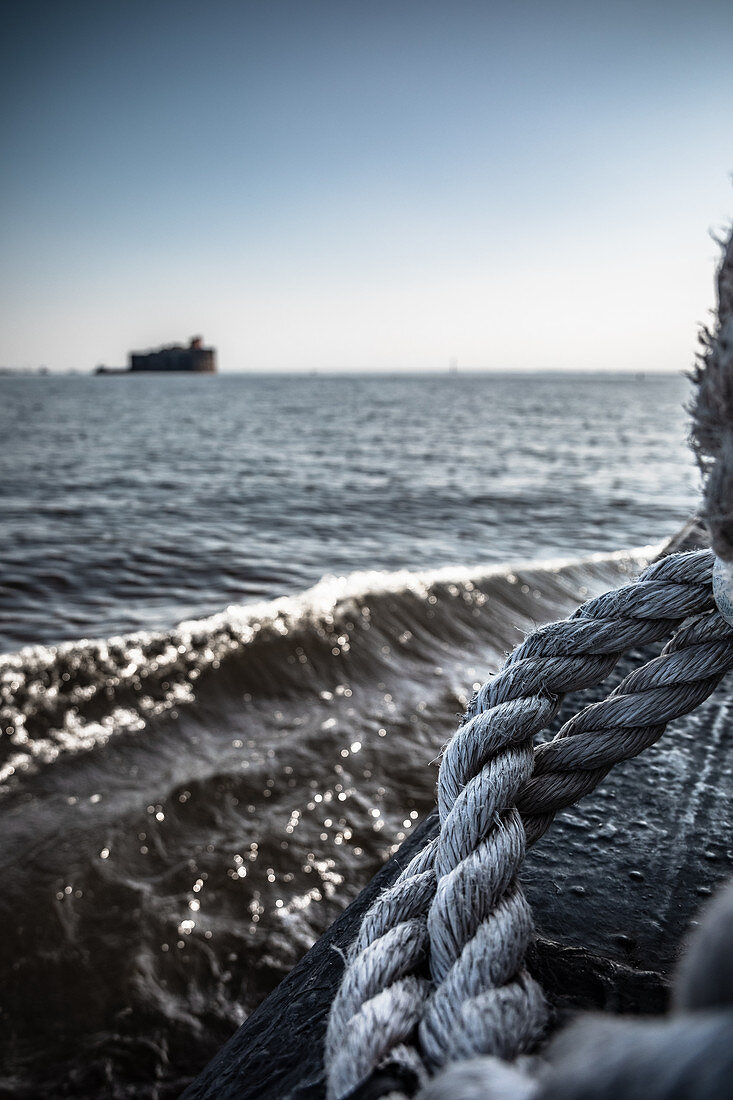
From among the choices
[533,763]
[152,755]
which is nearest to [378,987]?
[533,763]

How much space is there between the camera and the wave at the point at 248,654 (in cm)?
438

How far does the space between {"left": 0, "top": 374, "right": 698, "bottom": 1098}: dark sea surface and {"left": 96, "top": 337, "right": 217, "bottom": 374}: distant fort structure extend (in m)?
151

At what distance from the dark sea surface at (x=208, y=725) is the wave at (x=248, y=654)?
2cm

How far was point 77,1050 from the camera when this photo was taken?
2.31 m

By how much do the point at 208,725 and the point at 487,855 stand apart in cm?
391

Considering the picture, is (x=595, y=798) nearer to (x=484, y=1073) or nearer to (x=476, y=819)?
(x=476, y=819)

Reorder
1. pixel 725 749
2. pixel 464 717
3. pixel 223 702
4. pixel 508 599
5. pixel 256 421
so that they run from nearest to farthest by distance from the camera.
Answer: pixel 464 717 → pixel 725 749 → pixel 223 702 → pixel 508 599 → pixel 256 421

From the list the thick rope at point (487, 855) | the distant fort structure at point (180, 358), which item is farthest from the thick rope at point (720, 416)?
the distant fort structure at point (180, 358)

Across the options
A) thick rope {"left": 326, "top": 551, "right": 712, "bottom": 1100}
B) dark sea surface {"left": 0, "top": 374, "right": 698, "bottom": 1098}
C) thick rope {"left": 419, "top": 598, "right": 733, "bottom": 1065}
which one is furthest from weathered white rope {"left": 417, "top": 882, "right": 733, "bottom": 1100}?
dark sea surface {"left": 0, "top": 374, "right": 698, "bottom": 1098}

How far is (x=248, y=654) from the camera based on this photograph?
17.3 ft

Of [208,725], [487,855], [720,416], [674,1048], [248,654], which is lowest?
[208,725]

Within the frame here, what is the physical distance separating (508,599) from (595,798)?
5.80 metres

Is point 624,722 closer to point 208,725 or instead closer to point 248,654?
point 208,725

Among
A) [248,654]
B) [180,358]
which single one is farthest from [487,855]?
[180,358]
